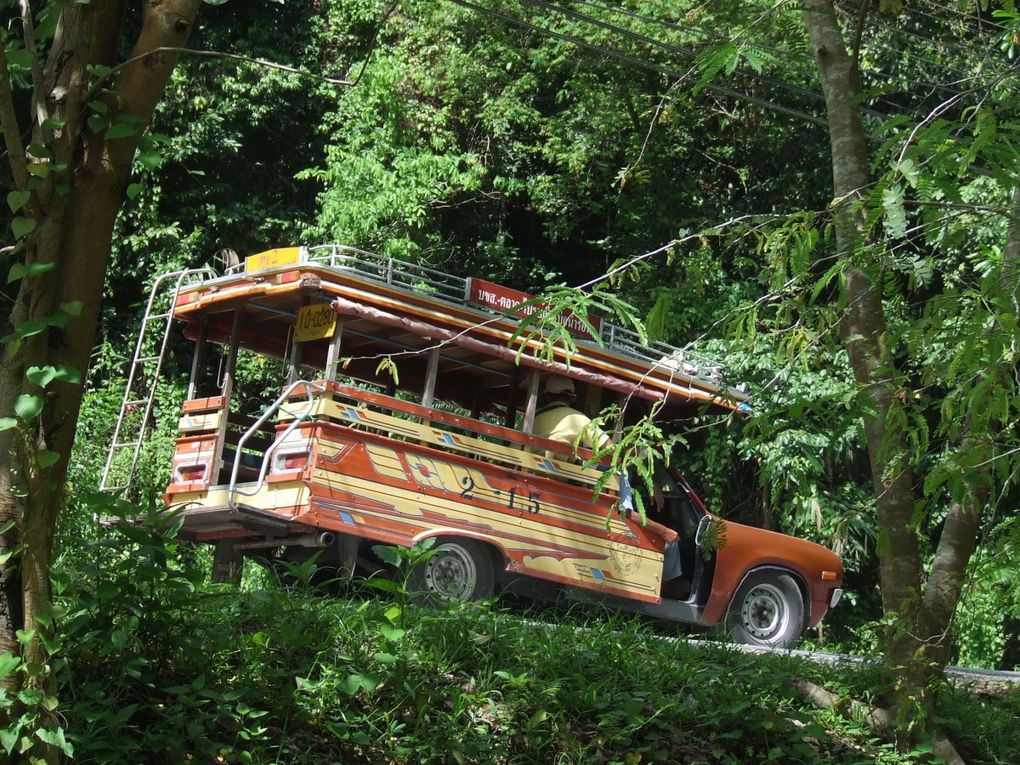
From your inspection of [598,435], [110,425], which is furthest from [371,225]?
[598,435]

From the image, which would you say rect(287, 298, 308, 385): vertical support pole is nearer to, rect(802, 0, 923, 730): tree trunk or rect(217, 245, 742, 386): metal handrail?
rect(217, 245, 742, 386): metal handrail

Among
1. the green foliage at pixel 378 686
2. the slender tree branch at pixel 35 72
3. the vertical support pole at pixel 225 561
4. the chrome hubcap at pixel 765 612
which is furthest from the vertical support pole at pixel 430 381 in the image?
the slender tree branch at pixel 35 72

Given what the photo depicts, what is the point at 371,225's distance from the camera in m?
19.3

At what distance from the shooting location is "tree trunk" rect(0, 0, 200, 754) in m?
4.32

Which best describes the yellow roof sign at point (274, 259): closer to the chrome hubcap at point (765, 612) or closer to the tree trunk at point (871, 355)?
the tree trunk at point (871, 355)

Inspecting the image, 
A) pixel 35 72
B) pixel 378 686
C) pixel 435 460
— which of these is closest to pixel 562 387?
pixel 435 460

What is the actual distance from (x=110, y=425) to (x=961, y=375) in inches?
569

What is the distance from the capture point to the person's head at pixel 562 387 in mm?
11500

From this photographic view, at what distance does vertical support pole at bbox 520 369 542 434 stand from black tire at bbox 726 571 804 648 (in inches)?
108

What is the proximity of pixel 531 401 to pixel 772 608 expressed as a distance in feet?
11.0

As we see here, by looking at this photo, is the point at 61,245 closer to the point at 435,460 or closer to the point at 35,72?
the point at 35,72

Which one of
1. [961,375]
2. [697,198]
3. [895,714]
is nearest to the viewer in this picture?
[961,375]

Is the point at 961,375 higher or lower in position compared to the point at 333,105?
lower

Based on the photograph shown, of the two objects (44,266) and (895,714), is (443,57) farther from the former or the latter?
(44,266)
